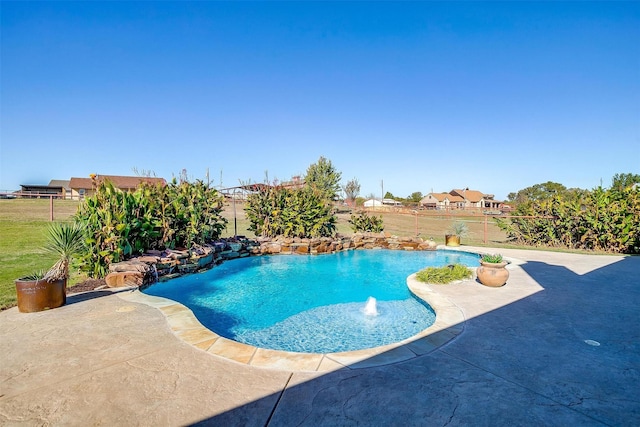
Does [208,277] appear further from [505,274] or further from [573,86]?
[573,86]

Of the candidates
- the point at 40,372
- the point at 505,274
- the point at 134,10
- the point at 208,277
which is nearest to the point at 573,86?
the point at 505,274

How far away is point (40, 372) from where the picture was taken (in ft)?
8.18

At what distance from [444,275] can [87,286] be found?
674cm

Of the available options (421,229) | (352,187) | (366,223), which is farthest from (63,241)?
(352,187)

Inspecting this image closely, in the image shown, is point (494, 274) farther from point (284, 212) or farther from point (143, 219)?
point (284, 212)

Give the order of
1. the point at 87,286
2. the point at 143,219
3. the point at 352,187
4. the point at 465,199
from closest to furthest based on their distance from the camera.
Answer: the point at 87,286 → the point at 143,219 → the point at 352,187 → the point at 465,199

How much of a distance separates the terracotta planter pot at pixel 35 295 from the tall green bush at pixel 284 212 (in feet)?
26.0

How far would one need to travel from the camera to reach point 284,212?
11.8 metres

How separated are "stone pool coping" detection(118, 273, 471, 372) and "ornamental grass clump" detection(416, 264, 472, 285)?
7.16ft

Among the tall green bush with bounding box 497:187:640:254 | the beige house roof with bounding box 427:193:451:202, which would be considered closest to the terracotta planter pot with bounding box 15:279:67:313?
the tall green bush with bounding box 497:187:640:254

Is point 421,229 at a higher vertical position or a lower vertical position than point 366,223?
lower

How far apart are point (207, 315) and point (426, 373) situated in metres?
3.93

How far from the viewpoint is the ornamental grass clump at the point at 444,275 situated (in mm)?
6232

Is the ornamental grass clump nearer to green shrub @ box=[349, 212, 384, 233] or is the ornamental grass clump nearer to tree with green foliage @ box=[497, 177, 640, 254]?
green shrub @ box=[349, 212, 384, 233]
